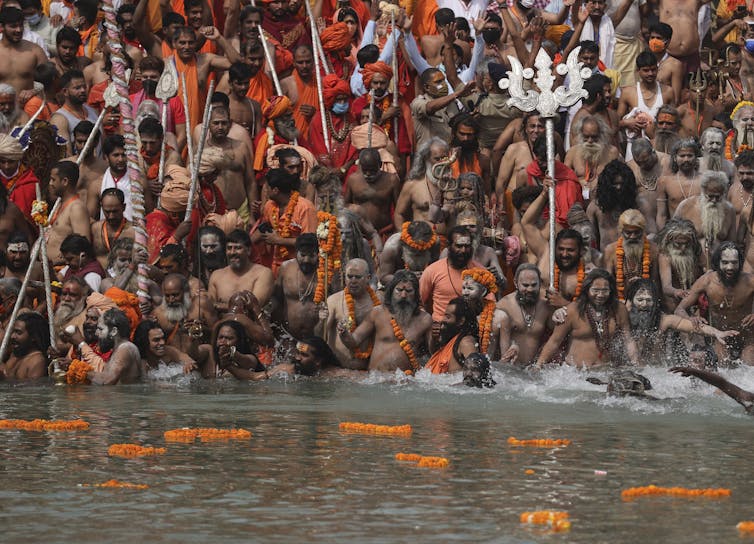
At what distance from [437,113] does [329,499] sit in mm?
7693

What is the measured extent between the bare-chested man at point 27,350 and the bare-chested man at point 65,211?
124cm

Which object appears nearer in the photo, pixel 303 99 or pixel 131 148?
pixel 131 148

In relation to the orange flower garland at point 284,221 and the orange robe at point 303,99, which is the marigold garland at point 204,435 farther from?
the orange robe at point 303,99

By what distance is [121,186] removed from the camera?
1523 centimetres

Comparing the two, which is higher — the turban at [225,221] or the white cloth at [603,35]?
the white cloth at [603,35]

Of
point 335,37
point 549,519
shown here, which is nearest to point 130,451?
point 549,519

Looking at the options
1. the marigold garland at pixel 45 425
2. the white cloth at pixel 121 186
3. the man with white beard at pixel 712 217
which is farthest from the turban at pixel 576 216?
the marigold garland at pixel 45 425

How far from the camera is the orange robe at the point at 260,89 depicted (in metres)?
16.3

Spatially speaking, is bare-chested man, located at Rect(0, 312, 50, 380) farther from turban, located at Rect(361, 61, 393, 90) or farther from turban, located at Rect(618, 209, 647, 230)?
turban, located at Rect(618, 209, 647, 230)

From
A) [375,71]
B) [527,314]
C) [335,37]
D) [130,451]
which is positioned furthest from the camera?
[335,37]

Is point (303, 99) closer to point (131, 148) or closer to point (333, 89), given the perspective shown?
point (333, 89)

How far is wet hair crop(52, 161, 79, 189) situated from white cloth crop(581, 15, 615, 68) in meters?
5.01

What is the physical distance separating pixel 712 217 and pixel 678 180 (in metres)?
0.58

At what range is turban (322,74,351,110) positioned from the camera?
15961 millimetres
